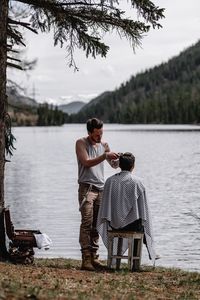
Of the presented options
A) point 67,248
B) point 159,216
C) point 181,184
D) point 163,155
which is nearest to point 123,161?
point 67,248

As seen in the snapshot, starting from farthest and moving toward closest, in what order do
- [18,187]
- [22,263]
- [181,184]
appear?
[181,184] → [18,187] → [22,263]

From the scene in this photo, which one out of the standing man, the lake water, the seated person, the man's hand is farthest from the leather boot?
the lake water

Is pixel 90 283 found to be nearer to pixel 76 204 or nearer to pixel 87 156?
pixel 87 156

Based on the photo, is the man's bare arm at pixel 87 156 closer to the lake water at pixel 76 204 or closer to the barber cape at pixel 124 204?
the barber cape at pixel 124 204

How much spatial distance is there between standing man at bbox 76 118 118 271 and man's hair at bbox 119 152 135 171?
0.19 metres

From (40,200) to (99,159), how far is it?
2658 centimetres

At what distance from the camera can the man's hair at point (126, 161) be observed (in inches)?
467

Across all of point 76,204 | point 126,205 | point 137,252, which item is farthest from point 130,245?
point 76,204

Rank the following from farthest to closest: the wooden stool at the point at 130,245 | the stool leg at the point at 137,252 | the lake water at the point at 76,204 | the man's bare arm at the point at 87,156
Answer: the lake water at the point at 76,204, the stool leg at the point at 137,252, the wooden stool at the point at 130,245, the man's bare arm at the point at 87,156

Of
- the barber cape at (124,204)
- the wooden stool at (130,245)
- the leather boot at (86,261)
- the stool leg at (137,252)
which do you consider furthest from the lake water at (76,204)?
the barber cape at (124,204)

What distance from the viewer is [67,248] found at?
837 inches

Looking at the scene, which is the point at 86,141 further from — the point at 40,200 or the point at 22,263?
the point at 40,200

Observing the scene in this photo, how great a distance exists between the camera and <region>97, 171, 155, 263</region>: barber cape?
38.5ft

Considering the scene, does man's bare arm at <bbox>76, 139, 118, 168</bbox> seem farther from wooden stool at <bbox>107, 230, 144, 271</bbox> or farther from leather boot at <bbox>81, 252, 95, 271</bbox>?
leather boot at <bbox>81, 252, 95, 271</bbox>
